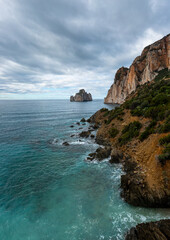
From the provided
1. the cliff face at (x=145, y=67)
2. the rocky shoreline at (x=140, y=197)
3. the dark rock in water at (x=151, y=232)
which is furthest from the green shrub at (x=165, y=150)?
the cliff face at (x=145, y=67)

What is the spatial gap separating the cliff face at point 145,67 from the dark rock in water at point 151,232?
204 ft

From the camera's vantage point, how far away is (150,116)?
59.7ft

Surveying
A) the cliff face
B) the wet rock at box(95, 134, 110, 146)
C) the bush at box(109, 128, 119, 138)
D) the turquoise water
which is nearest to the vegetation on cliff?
the bush at box(109, 128, 119, 138)

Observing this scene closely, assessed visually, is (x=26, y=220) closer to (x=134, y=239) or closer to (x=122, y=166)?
(x=134, y=239)

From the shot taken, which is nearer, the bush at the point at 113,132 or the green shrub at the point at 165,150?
the green shrub at the point at 165,150

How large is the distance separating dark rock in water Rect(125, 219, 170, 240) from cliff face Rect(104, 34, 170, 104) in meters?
62.1

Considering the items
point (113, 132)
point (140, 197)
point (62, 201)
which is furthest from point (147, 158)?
point (113, 132)

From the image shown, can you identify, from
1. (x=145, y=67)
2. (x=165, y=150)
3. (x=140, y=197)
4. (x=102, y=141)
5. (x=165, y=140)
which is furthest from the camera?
(x=145, y=67)

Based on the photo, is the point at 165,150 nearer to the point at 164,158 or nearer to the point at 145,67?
the point at 164,158

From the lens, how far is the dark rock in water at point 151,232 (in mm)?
6430

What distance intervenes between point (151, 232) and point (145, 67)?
81.1 metres

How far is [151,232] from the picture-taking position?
22.1 ft

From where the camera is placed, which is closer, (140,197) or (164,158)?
(140,197)

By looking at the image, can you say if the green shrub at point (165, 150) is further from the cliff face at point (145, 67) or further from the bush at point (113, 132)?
the cliff face at point (145, 67)
